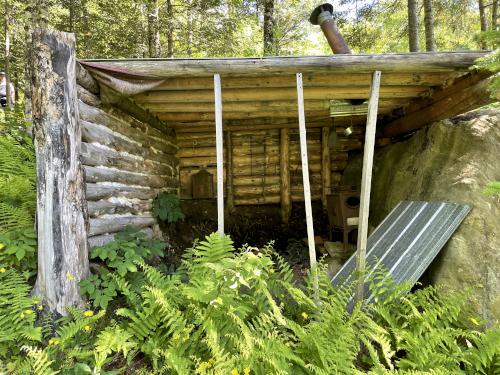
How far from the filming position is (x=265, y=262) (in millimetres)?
2658

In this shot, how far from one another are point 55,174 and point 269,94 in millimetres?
2861

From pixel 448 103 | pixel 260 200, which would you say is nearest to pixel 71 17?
pixel 260 200

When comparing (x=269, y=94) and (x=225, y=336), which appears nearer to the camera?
(x=225, y=336)

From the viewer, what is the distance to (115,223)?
12.2ft

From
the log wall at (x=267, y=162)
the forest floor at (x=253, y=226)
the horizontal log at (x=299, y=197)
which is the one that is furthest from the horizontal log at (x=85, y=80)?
the horizontal log at (x=299, y=197)

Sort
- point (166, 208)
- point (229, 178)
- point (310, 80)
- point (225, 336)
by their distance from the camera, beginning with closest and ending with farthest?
1. point (225, 336)
2. point (310, 80)
3. point (166, 208)
4. point (229, 178)

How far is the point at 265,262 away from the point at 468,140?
3.26 meters

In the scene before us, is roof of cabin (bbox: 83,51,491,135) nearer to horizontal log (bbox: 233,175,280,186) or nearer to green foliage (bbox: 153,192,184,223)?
green foliage (bbox: 153,192,184,223)

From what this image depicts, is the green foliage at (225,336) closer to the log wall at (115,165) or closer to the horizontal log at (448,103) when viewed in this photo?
the log wall at (115,165)

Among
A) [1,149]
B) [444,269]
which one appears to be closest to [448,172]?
[444,269]

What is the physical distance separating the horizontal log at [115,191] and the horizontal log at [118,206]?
0.06 metres

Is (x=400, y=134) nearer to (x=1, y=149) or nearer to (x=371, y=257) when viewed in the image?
(x=371, y=257)

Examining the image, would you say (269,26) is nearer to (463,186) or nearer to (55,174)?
(463,186)

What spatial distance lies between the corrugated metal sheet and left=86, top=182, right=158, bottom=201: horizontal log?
9.66 ft
